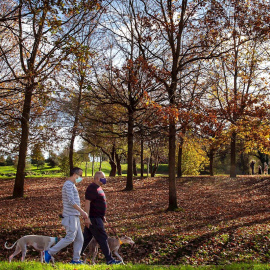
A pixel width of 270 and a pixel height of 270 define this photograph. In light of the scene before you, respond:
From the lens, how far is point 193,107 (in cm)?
1237

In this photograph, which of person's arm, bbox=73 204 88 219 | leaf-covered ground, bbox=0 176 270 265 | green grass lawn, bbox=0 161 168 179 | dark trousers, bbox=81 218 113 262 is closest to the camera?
person's arm, bbox=73 204 88 219

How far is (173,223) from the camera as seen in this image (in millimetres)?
11312

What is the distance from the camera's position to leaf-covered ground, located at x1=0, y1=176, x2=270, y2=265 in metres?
8.30

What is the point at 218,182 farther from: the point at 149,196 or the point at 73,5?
the point at 73,5

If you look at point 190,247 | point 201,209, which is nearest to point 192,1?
point 201,209

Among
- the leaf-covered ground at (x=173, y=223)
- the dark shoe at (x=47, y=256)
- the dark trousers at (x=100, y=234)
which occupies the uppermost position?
the dark trousers at (x=100, y=234)

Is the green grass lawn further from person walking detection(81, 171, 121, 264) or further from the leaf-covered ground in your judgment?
person walking detection(81, 171, 121, 264)

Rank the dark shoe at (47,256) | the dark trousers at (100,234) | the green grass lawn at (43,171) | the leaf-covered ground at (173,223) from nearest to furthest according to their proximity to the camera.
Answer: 1. the dark shoe at (47,256)
2. the dark trousers at (100,234)
3. the leaf-covered ground at (173,223)
4. the green grass lawn at (43,171)

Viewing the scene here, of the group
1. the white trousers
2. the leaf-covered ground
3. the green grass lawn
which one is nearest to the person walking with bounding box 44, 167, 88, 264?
the white trousers

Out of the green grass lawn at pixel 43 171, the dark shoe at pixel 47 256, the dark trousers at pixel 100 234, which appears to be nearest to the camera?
the dark shoe at pixel 47 256

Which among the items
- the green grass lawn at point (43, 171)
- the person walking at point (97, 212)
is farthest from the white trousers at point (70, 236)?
the green grass lawn at point (43, 171)

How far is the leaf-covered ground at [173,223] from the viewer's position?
8.30 metres

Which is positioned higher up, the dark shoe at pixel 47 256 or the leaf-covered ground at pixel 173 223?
the dark shoe at pixel 47 256

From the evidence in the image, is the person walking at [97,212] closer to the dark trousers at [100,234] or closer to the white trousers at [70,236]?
the dark trousers at [100,234]
